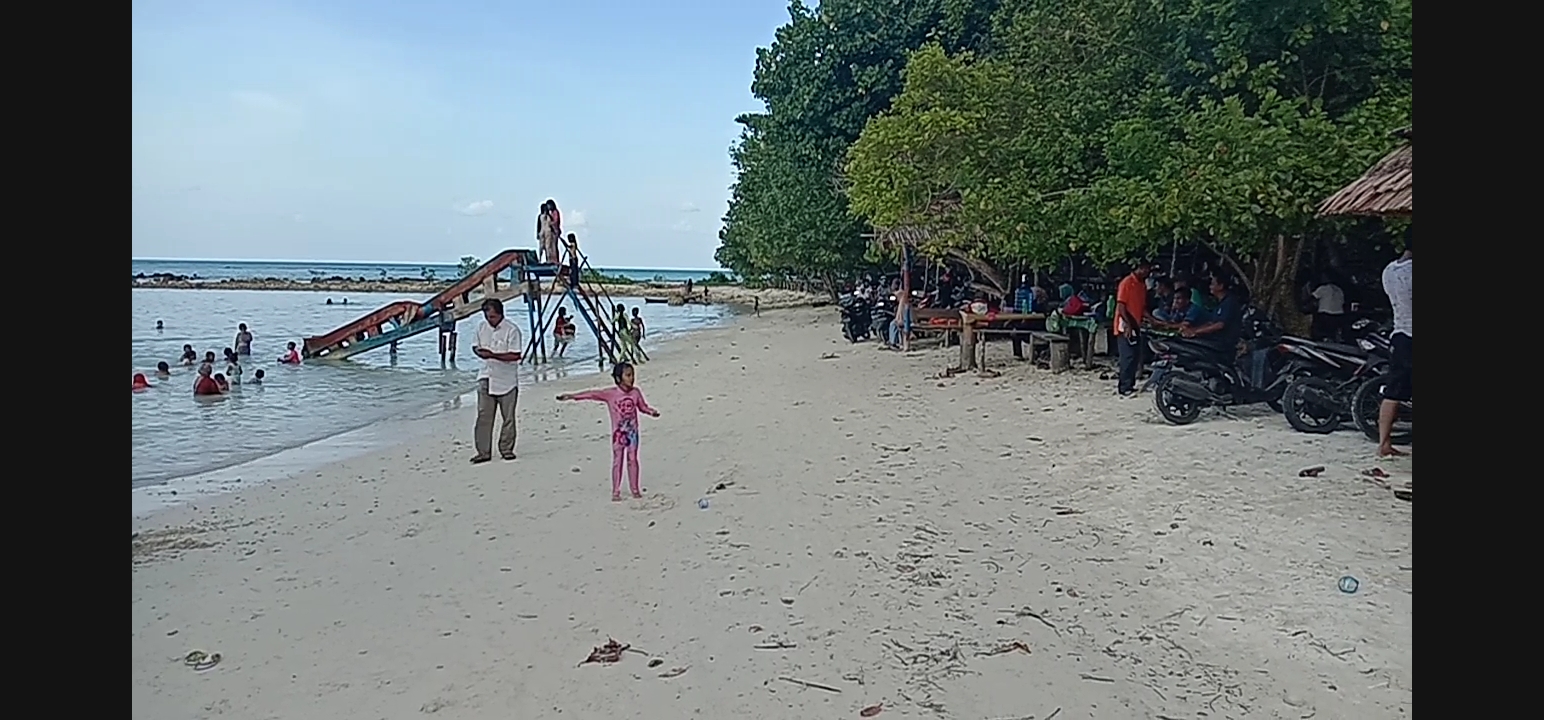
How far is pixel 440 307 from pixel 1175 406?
17.4 metres

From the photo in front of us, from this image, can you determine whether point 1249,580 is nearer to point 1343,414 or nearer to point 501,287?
point 1343,414

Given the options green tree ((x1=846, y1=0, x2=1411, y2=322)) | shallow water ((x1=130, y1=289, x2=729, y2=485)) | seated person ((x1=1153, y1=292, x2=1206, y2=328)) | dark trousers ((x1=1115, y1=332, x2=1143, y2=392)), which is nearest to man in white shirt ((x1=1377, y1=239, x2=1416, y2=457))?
green tree ((x1=846, y1=0, x2=1411, y2=322))

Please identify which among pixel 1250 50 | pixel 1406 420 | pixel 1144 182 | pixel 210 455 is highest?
pixel 1250 50

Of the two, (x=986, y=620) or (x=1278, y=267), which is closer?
(x=986, y=620)

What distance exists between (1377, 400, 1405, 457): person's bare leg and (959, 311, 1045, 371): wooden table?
22.3ft

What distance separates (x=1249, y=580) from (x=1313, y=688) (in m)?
1.27

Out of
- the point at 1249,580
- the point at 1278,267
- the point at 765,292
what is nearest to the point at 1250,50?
the point at 1278,267

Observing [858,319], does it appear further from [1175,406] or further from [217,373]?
[217,373]

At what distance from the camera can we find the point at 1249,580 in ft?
17.4

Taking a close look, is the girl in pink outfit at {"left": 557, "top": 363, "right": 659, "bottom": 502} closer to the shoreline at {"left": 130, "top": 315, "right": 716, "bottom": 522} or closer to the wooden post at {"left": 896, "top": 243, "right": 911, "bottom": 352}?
the shoreline at {"left": 130, "top": 315, "right": 716, "bottom": 522}

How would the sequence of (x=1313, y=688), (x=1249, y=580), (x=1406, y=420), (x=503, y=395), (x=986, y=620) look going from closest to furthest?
(x=1313, y=688)
(x=986, y=620)
(x=1249, y=580)
(x=1406, y=420)
(x=503, y=395)

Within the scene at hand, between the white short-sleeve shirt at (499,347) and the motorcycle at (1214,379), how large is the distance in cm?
578

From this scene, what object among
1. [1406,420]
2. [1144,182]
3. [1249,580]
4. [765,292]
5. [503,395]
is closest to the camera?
[1249,580]

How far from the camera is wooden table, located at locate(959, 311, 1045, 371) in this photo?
1433 centimetres
